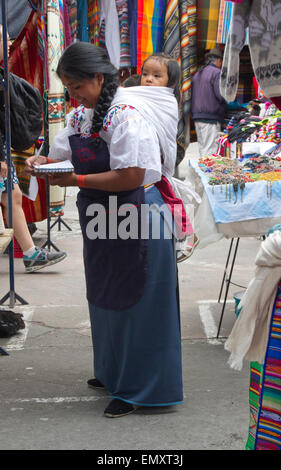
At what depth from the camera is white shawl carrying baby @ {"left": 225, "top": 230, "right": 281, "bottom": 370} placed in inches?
97.4

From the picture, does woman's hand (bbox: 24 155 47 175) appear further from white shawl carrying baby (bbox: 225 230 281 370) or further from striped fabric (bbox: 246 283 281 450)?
striped fabric (bbox: 246 283 281 450)

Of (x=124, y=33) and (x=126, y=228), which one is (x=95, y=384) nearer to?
(x=126, y=228)

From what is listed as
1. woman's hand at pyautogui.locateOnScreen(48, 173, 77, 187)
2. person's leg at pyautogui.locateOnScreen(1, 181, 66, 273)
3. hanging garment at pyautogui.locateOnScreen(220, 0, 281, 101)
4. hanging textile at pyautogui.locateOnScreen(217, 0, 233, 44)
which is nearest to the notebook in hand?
woman's hand at pyautogui.locateOnScreen(48, 173, 77, 187)

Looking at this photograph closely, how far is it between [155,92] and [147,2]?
13.3 ft

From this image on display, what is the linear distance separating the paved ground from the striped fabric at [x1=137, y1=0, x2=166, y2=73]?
2585mm

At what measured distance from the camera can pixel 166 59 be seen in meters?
3.66

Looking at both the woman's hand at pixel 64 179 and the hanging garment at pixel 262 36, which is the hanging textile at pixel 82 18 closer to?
the hanging garment at pixel 262 36

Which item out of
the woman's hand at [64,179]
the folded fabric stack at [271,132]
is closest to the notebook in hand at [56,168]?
the woman's hand at [64,179]

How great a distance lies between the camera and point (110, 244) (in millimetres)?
3457

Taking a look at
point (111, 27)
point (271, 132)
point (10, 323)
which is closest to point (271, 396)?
point (10, 323)

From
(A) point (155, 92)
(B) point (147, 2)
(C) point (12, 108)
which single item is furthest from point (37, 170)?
(B) point (147, 2)

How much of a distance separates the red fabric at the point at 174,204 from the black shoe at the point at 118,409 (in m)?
0.93
